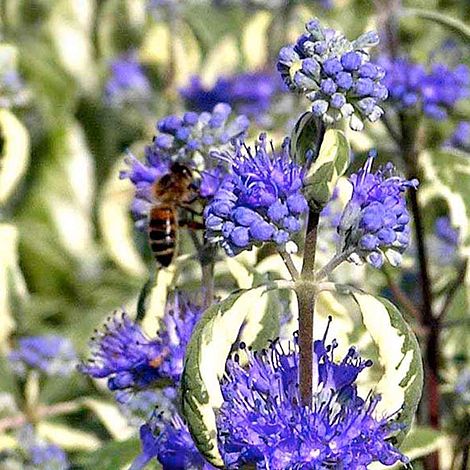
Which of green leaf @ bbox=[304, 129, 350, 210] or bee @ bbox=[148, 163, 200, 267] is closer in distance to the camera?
green leaf @ bbox=[304, 129, 350, 210]

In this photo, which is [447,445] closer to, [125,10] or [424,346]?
[424,346]

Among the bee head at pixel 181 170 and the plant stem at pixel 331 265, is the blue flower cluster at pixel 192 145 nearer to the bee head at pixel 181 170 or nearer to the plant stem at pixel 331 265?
the bee head at pixel 181 170

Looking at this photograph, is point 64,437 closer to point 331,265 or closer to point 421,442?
point 421,442

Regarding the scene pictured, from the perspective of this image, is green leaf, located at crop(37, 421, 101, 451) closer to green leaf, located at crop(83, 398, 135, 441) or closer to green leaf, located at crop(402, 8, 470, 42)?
green leaf, located at crop(83, 398, 135, 441)

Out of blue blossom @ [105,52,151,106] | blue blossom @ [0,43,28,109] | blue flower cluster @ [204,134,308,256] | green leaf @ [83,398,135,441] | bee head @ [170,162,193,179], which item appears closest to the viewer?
blue flower cluster @ [204,134,308,256]

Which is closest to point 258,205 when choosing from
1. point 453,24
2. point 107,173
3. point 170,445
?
point 170,445

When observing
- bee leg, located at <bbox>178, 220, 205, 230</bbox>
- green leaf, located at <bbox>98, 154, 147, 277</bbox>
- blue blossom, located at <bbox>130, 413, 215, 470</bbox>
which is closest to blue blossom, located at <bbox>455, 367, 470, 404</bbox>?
bee leg, located at <bbox>178, 220, 205, 230</bbox>

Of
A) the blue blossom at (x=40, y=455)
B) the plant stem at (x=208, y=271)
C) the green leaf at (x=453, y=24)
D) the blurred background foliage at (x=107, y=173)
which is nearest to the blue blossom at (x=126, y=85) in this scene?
the blurred background foliage at (x=107, y=173)
